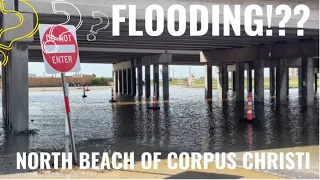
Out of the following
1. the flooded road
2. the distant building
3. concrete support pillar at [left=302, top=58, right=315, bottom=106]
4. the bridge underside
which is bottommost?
the flooded road

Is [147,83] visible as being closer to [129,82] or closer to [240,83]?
[129,82]

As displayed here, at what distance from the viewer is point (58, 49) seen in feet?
24.0

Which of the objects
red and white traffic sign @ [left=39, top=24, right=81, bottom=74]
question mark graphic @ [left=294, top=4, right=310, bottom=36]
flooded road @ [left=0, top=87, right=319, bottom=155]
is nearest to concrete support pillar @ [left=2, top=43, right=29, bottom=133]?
flooded road @ [left=0, top=87, right=319, bottom=155]

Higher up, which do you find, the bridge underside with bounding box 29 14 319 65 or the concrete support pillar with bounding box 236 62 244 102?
the bridge underside with bounding box 29 14 319 65

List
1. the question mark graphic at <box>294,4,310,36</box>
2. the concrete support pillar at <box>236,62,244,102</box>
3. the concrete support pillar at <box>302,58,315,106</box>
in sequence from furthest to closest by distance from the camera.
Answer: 1. the concrete support pillar at <box>236,62,244,102</box>
2. the concrete support pillar at <box>302,58,315,106</box>
3. the question mark graphic at <box>294,4,310,36</box>

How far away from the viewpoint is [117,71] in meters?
54.1

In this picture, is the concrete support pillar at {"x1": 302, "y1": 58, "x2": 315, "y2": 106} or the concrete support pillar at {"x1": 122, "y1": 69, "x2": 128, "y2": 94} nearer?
the concrete support pillar at {"x1": 302, "y1": 58, "x2": 315, "y2": 106}

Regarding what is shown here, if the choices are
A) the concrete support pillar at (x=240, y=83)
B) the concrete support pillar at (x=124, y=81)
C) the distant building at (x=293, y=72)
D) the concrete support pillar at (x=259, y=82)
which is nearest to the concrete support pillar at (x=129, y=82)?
the concrete support pillar at (x=124, y=81)

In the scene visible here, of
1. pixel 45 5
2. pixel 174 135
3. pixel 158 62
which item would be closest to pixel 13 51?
pixel 45 5

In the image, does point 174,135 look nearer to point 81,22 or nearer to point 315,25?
point 81,22

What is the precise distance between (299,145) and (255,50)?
612 inches

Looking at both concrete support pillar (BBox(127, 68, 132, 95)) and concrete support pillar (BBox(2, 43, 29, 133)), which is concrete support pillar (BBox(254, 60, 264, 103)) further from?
concrete support pillar (BBox(127, 68, 132, 95))

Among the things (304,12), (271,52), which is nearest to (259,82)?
(271,52)

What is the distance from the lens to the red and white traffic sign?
23.8 feet
